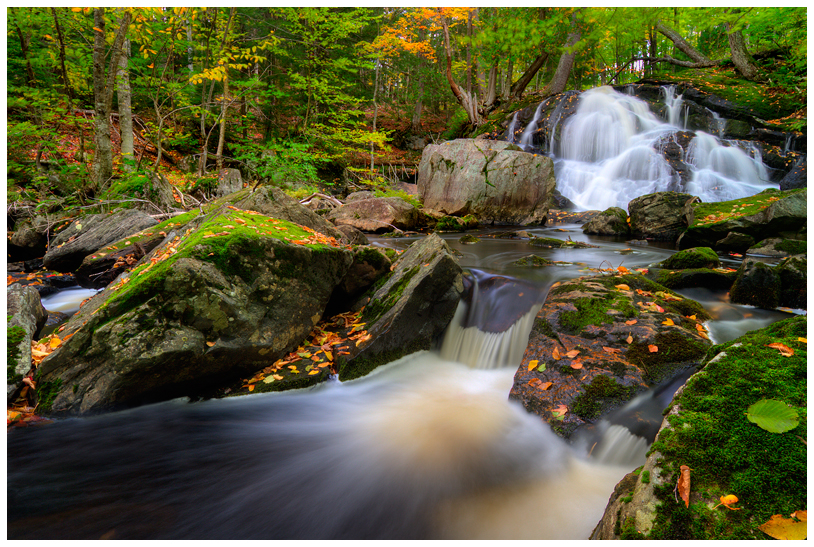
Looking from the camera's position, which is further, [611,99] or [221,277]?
[611,99]

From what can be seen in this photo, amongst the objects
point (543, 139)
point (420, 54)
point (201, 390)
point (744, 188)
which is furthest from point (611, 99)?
point (201, 390)

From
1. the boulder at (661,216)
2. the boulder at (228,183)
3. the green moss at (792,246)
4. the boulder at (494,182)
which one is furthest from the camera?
the boulder at (494,182)

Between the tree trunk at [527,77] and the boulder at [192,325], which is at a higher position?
the tree trunk at [527,77]

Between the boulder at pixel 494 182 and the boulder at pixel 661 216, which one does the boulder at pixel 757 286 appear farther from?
the boulder at pixel 494 182

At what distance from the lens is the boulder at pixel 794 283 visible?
3.86 metres

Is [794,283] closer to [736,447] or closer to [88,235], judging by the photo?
[736,447]

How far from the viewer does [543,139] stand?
14.8 m

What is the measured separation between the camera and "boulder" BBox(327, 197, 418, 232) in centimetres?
1009

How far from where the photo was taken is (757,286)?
400 centimetres

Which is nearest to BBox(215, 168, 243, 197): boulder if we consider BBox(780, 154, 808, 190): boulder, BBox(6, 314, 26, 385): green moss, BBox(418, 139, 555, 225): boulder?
BBox(418, 139, 555, 225): boulder

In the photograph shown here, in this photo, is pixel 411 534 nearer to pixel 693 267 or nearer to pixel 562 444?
pixel 562 444

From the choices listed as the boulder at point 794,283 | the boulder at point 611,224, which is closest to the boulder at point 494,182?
the boulder at point 611,224

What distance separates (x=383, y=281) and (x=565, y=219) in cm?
834

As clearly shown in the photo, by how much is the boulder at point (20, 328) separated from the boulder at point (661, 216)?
10526 mm
